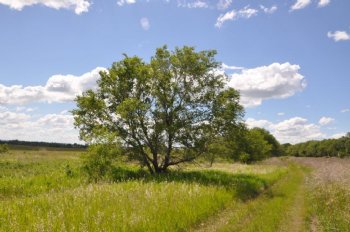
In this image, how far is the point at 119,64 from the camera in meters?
27.2

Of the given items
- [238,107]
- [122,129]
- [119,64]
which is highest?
[119,64]

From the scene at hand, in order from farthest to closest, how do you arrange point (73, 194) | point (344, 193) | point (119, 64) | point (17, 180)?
1. point (119, 64)
2. point (17, 180)
3. point (344, 193)
4. point (73, 194)

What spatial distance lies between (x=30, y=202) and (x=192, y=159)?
1491 cm

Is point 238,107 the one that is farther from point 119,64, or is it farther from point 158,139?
point 119,64

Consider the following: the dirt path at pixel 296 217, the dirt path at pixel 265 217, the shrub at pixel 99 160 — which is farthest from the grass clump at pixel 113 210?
the shrub at pixel 99 160

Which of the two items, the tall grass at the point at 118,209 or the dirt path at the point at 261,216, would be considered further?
the dirt path at the point at 261,216

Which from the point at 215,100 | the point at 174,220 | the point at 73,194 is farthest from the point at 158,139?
the point at 174,220

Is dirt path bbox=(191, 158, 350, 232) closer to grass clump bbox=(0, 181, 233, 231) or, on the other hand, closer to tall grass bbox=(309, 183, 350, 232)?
tall grass bbox=(309, 183, 350, 232)

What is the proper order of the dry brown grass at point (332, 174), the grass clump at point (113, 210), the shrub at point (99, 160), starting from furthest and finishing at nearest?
1. the shrub at point (99, 160)
2. the dry brown grass at point (332, 174)
3. the grass clump at point (113, 210)

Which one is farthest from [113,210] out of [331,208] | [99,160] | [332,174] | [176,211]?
[332,174]

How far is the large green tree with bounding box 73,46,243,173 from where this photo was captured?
2575 cm

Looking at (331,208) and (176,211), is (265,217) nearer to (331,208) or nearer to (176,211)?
(331,208)

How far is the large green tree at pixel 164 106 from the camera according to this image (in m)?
25.8

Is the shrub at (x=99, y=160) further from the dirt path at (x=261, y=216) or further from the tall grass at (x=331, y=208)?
the tall grass at (x=331, y=208)
